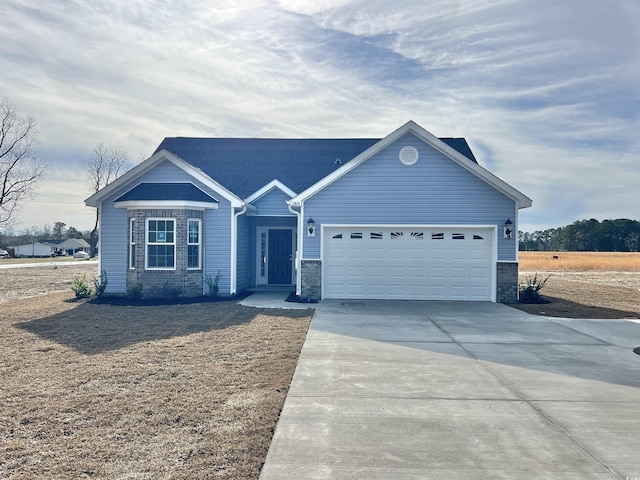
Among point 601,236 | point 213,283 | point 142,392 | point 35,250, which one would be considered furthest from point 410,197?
point 35,250

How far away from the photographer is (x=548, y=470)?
3.54 m

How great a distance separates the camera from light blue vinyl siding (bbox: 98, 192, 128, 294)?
14898 mm

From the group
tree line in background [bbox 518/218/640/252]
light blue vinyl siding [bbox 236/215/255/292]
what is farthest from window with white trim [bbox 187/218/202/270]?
tree line in background [bbox 518/218/640/252]

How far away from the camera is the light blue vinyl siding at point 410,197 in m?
13.6

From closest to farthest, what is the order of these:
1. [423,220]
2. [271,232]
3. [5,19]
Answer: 1. [5,19]
2. [423,220]
3. [271,232]

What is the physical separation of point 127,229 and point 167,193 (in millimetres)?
1954

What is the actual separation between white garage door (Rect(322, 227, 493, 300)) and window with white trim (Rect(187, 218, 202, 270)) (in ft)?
13.9

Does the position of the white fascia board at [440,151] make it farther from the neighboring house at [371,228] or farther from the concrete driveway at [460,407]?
the concrete driveway at [460,407]

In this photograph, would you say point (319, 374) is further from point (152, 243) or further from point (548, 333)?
point (152, 243)

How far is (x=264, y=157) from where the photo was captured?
18969 mm

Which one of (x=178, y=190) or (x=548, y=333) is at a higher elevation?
(x=178, y=190)

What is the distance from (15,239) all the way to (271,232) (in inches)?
3438

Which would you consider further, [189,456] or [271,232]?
[271,232]

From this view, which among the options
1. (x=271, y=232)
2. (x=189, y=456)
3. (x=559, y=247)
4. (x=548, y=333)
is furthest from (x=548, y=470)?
(x=559, y=247)
